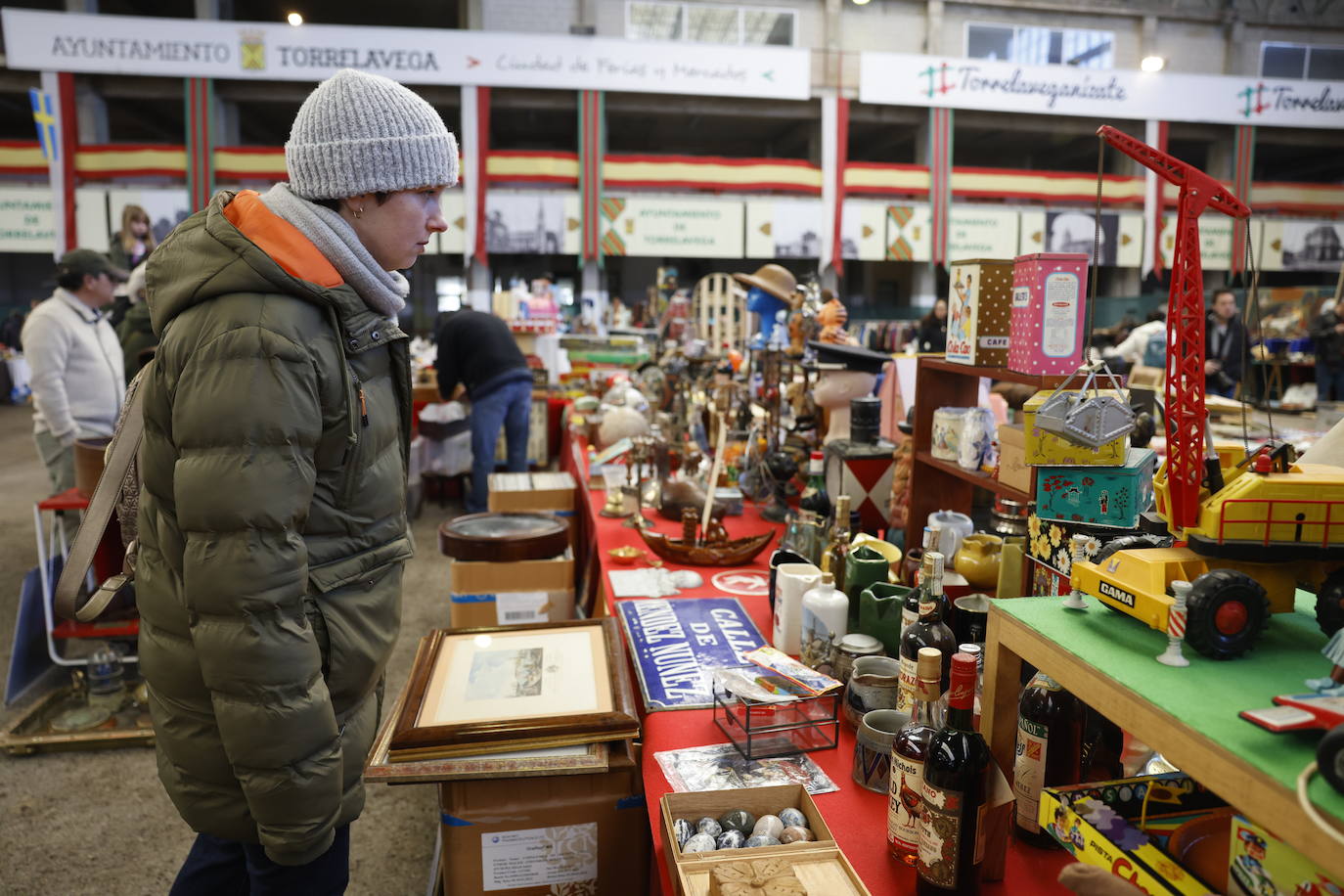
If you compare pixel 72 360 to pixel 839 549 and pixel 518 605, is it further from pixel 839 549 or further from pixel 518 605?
pixel 839 549

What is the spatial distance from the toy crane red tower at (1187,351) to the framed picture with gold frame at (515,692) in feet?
3.13

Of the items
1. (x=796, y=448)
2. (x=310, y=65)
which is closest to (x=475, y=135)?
(x=310, y=65)

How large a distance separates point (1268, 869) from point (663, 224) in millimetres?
13261

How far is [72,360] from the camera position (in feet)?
13.7

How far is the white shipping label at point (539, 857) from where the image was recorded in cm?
154

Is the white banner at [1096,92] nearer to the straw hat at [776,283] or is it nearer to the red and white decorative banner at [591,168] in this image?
the red and white decorative banner at [591,168]

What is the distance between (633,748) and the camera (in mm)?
1569

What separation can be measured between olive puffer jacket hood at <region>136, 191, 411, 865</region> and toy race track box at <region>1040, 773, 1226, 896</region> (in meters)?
1.02

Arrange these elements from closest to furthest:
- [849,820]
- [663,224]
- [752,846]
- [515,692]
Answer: [752,846] < [849,820] < [515,692] < [663,224]

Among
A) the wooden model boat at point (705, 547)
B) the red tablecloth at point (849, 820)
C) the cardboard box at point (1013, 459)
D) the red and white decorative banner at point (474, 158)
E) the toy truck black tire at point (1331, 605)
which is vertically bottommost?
the red tablecloth at point (849, 820)

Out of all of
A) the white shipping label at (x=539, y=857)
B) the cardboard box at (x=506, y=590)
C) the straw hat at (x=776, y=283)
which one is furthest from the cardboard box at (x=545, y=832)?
the straw hat at (x=776, y=283)

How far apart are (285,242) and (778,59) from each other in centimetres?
1336

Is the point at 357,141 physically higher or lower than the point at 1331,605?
higher

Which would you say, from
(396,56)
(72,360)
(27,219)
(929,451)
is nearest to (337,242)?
→ (929,451)
